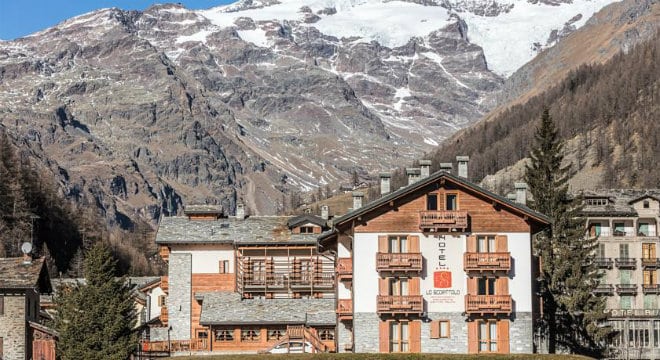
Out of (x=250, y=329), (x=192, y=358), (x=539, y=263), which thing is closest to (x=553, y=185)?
(x=539, y=263)

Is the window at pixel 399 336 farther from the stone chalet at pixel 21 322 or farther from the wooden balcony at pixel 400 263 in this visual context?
the stone chalet at pixel 21 322

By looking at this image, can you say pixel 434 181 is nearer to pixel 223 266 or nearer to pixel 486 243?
pixel 486 243

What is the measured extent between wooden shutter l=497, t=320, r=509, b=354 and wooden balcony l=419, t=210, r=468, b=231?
619cm

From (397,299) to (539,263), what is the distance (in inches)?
647

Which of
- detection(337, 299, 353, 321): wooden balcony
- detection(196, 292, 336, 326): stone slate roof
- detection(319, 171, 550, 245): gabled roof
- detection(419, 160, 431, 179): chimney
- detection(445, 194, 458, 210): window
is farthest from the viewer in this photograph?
detection(196, 292, 336, 326): stone slate roof

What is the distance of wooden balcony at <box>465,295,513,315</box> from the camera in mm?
70188

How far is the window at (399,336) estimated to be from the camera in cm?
7050

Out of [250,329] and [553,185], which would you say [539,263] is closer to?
[553,185]

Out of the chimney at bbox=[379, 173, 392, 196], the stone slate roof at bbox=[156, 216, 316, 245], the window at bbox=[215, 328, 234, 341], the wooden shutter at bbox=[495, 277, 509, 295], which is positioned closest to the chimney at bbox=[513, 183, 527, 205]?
the chimney at bbox=[379, 173, 392, 196]

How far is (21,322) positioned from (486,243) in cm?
3156

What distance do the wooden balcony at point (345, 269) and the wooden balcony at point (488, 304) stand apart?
7550 mm

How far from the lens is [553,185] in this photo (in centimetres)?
8494

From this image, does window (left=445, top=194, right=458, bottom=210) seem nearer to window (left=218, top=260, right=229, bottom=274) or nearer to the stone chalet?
window (left=218, top=260, right=229, bottom=274)

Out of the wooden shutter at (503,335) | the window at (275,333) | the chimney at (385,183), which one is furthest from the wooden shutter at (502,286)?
the window at (275,333)
